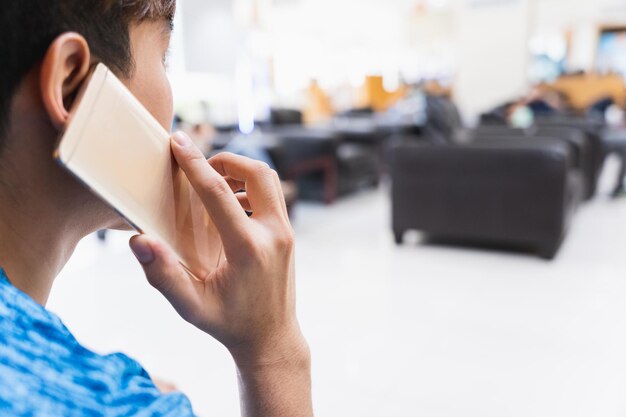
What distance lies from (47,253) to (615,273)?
3.20 m

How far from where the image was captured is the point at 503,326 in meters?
2.35

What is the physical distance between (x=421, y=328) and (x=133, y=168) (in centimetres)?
202

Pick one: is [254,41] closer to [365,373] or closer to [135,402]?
[365,373]

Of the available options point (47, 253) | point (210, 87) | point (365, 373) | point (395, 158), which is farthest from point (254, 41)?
point (47, 253)

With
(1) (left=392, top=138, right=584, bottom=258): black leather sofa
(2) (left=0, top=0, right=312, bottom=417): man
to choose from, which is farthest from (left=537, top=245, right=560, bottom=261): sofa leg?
(2) (left=0, top=0, right=312, bottom=417): man

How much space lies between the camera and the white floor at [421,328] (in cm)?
182

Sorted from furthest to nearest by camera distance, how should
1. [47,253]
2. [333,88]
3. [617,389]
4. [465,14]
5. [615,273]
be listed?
[333,88]
[465,14]
[615,273]
[617,389]
[47,253]

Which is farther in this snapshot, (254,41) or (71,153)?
(254,41)

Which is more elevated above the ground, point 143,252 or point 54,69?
point 54,69

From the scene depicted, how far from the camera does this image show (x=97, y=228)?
0.56m

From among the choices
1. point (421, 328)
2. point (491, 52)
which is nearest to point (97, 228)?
point (421, 328)

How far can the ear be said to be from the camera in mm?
411

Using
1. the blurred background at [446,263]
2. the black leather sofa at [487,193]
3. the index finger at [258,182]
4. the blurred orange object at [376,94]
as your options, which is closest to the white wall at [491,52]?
the blurred background at [446,263]

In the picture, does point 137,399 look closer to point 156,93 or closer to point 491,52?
point 156,93
